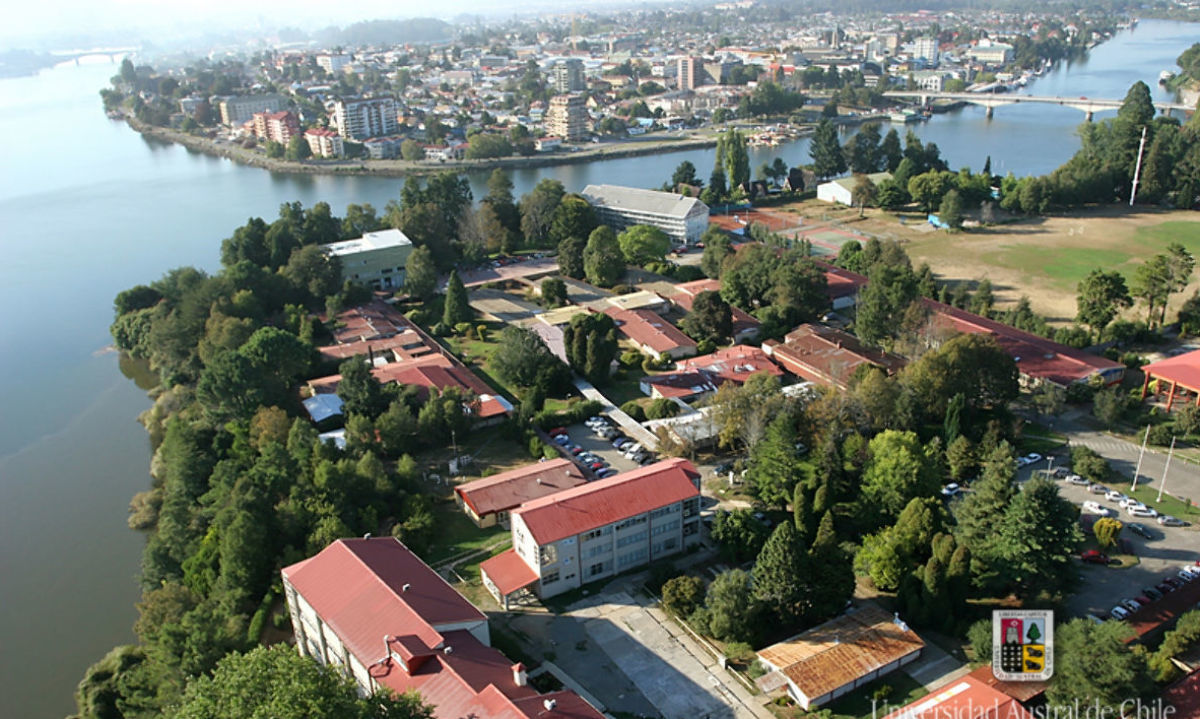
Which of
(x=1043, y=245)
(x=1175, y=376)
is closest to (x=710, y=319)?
(x=1175, y=376)

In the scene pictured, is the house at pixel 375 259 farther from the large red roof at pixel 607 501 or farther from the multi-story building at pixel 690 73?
the multi-story building at pixel 690 73

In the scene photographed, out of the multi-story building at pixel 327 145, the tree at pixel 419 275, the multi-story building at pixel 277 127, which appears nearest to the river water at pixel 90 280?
the multi-story building at pixel 327 145

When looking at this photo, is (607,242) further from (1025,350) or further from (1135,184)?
(1135,184)

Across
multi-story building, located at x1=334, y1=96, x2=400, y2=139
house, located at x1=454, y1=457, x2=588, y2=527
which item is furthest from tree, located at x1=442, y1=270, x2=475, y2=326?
multi-story building, located at x1=334, y1=96, x2=400, y2=139

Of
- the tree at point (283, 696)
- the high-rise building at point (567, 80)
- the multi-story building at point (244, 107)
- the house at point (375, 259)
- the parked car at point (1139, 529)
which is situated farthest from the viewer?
the high-rise building at point (567, 80)

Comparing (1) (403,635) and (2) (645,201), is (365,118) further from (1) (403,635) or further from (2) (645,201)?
(1) (403,635)

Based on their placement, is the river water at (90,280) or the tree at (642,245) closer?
the river water at (90,280)

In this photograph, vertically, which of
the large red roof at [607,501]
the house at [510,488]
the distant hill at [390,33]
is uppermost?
the distant hill at [390,33]
